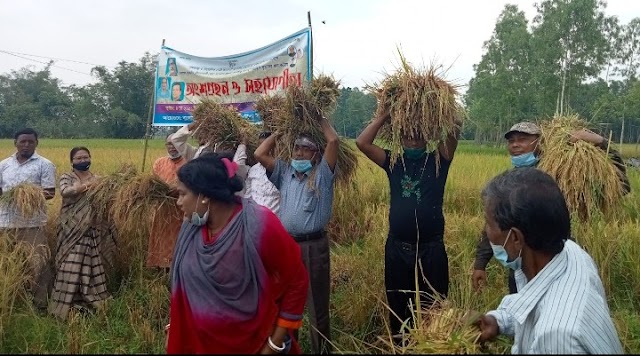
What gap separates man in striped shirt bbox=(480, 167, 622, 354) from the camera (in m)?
1.38

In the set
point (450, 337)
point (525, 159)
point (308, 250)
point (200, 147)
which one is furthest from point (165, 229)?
point (450, 337)

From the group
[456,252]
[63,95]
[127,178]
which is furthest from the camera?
[63,95]

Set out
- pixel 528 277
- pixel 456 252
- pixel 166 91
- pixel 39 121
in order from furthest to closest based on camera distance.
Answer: pixel 39 121 < pixel 166 91 < pixel 456 252 < pixel 528 277

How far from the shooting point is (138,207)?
362 centimetres

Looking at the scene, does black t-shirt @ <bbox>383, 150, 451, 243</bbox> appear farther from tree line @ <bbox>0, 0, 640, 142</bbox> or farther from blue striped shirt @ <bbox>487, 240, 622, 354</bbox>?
tree line @ <bbox>0, 0, 640, 142</bbox>

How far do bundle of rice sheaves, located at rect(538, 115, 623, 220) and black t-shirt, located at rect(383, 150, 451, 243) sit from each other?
673 mm

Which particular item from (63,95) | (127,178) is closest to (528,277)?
(127,178)

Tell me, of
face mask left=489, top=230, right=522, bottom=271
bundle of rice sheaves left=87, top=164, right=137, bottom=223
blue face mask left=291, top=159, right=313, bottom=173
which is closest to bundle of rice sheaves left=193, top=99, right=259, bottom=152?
bundle of rice sheaves left=87, top=164, right=137, bottom=223

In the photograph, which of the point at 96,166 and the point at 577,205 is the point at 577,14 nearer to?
the point at 96,166

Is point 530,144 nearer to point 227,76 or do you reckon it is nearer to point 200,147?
point 200,147

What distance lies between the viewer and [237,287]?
1951 mm

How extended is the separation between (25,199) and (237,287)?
9.78ft

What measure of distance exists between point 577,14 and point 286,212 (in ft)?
87.7

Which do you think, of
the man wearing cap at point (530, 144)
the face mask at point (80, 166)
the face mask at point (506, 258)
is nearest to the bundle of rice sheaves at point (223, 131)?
the face mask at point (80, 166)
